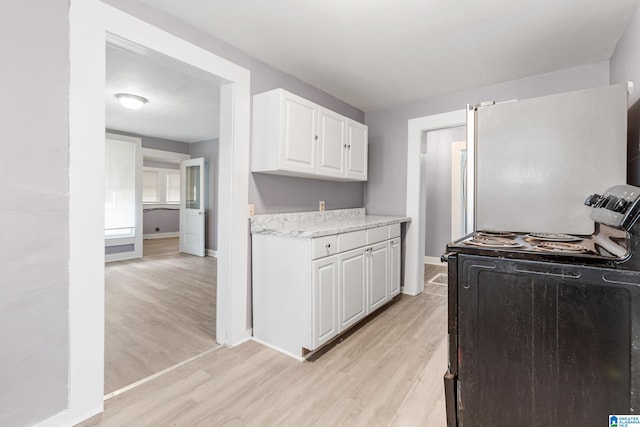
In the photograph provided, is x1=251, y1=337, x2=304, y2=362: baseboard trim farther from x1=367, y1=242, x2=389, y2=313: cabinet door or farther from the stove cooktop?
the stove cooktop

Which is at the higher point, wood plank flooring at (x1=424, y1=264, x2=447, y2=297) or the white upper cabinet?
the white upper cabinet

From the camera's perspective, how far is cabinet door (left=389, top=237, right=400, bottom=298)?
3068 mm

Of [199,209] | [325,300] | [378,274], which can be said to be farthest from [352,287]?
[199,209]

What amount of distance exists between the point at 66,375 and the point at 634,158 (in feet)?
10.9

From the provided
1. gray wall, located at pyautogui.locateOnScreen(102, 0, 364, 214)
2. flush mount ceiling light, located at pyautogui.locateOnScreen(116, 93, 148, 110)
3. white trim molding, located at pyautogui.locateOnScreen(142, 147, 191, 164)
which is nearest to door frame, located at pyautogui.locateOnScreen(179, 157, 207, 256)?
white trim molding, located at pyautogui.locateOnScreen(142, 147, 191, 164)

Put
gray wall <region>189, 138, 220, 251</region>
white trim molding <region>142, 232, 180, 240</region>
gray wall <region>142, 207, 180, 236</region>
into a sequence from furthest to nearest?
gray wall <region>142, 207, 180, 236</region>, white trim molding <region>142, 232, 180, 240</region>, gray wall <region>189, 138, 220, 251</region>

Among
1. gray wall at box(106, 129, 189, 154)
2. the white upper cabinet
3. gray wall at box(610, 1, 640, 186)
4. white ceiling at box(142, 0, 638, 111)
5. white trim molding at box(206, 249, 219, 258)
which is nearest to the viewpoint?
gray wall at box(610, 1, 640, 186)

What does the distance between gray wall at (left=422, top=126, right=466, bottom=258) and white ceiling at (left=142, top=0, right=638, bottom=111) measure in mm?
2314

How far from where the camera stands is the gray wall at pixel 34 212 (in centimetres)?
133

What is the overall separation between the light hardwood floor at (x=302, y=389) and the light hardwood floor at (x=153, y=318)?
218 mm

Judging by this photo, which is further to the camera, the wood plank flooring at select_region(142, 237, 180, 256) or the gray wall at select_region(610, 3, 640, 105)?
the wood plank flooring at select_region(142, 237, 180, 256)

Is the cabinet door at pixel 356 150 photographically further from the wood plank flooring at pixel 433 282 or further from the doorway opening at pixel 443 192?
the doorway opening at pixel 443 192

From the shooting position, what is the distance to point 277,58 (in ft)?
8.07

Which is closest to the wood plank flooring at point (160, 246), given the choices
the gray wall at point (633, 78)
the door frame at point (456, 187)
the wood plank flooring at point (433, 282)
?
the wood plank flooring at point (433, 282)
